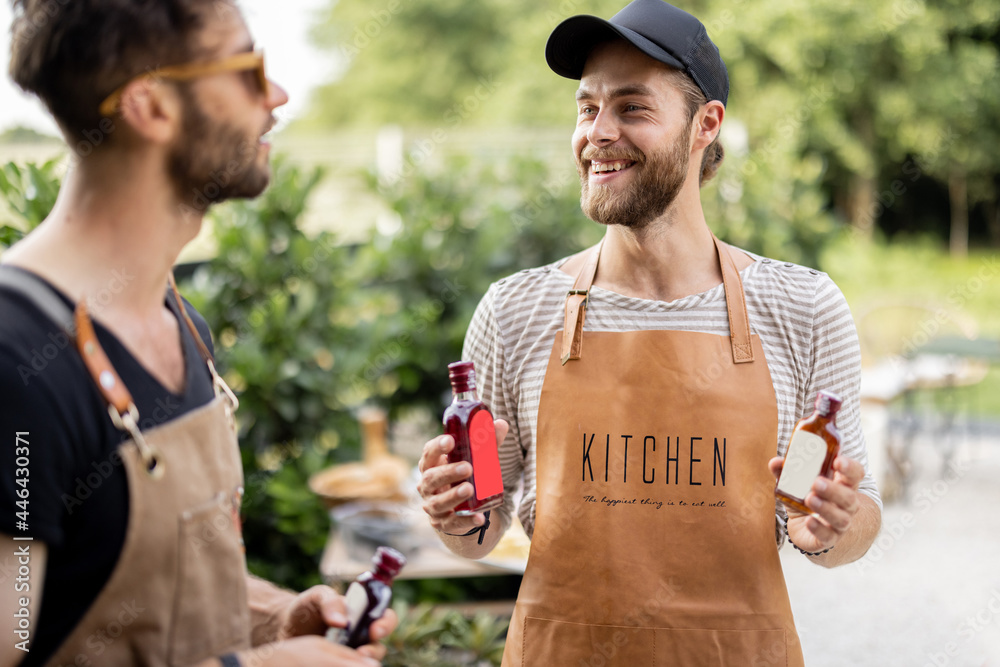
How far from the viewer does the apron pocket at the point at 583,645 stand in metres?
1.73

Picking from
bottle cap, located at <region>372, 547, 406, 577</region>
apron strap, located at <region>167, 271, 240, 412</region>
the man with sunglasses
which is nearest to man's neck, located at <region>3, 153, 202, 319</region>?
the man with sunglasses

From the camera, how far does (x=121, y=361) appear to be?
1161 mm

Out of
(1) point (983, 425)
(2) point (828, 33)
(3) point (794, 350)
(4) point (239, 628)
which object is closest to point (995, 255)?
(2) point (828, 33)

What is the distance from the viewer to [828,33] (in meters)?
14.1

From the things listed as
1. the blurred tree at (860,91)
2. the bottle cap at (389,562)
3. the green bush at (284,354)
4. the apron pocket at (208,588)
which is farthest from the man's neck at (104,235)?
the blurred tree at (860,91)

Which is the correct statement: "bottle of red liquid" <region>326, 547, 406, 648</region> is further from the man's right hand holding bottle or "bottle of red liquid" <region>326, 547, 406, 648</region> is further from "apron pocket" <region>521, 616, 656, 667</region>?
"apron pocket" <region>521, 616, 656, 667</region>

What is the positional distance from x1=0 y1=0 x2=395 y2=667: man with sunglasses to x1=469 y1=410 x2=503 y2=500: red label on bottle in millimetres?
490

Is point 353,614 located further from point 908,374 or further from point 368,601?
point 908,374

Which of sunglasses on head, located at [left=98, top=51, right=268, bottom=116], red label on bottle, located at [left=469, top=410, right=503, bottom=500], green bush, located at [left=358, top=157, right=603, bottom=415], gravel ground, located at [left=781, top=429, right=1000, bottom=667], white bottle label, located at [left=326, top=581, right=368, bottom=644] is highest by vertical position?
sunglasses on head, located at [left=98, top=51, right=268, bottom=116]

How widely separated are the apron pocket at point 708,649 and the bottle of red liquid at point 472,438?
17.8 inches

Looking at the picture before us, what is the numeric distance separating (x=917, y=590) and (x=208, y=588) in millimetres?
4988

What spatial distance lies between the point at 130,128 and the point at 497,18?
73.0ft

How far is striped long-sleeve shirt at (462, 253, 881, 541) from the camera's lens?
182cm

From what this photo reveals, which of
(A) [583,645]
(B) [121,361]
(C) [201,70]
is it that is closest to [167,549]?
(B) [121,361]
